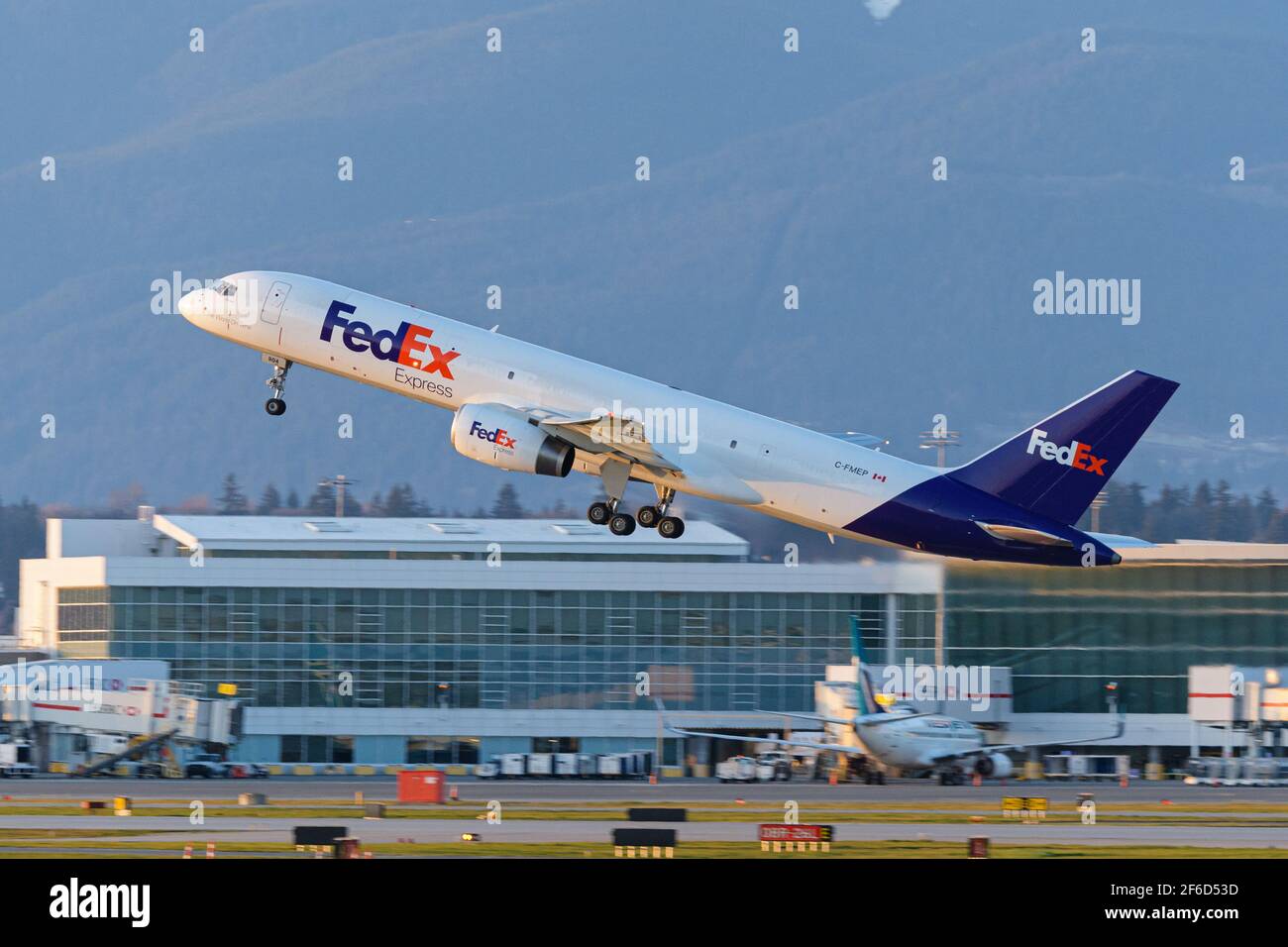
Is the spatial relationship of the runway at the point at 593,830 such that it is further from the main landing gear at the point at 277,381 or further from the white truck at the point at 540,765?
the white truck at the point at 540,765

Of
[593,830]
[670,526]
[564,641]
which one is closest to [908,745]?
[670,526]

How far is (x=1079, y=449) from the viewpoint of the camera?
174ft

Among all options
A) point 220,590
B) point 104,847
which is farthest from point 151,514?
point 104,847

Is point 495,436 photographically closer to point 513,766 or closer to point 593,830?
point 593,830

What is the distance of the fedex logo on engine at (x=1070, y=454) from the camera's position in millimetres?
52750

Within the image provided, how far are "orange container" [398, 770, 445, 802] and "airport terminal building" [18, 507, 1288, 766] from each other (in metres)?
30.8

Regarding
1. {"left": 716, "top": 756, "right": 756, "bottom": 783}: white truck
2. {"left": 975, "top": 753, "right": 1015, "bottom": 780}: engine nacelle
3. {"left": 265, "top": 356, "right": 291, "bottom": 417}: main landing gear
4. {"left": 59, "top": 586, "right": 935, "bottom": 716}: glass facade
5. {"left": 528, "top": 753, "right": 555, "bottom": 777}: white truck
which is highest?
{"left": 265, "top": 356, "right": 291, "bottom": 417}: main landing gear

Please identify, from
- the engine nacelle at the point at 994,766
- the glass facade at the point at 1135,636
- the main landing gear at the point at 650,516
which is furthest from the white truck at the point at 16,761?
the glass facade at the point at 1135,636

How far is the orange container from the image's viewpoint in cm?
6325

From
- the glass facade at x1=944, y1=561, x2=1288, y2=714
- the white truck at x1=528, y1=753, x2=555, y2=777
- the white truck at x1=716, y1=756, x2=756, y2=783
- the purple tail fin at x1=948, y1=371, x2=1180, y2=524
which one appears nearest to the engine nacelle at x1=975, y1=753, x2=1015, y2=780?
the white truck at x1=716, y1=756, x2=756, y2=783

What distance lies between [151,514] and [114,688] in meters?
28.0

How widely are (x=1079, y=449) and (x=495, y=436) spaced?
16.8 m

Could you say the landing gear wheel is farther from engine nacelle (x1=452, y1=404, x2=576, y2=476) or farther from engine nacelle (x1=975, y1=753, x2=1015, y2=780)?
engine nacelle (x1=975, y1=753, x2=1015, y2=780)
